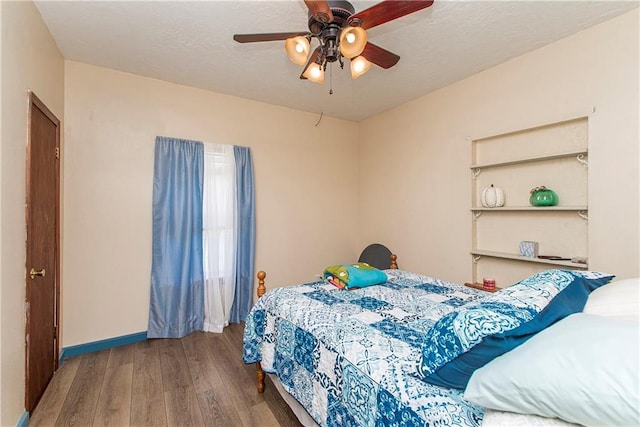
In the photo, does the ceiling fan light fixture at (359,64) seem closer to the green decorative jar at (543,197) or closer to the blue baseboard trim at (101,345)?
the green decorative jar at (543,197)

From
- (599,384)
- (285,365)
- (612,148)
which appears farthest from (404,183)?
(599,384)

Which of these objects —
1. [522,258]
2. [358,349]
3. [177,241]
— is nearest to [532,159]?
[522,258]

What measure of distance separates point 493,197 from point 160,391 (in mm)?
3260

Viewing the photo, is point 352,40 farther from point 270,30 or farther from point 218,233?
point 218,233

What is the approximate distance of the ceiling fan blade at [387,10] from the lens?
146 centimetres

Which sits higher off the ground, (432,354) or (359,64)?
(359,64)

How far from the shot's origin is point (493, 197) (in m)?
2.77

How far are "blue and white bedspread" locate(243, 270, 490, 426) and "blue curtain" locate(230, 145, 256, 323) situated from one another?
146cm

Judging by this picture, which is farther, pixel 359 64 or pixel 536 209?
pixel 536 209

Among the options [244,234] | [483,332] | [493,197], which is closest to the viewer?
[483,332]

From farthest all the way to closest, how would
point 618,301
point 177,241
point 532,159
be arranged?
point 177,241, point 532,159, point 618,301

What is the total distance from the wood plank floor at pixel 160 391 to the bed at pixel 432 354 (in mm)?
216

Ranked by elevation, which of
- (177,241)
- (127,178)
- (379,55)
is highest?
(379,55)

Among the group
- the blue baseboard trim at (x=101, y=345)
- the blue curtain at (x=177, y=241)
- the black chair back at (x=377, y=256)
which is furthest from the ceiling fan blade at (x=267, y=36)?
the blue baseboard trim at (x=101, y=345)
